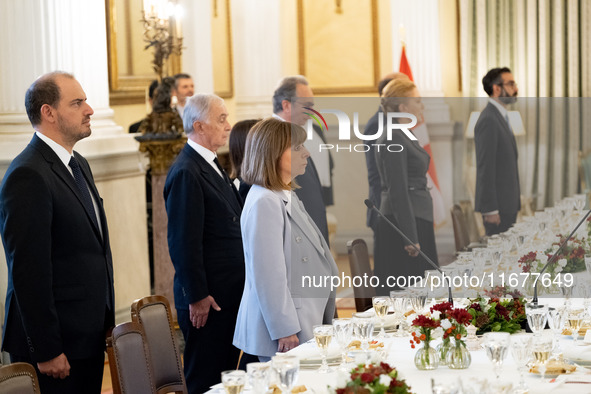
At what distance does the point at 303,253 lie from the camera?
3.59 meters

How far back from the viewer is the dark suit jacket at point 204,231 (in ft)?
13.8

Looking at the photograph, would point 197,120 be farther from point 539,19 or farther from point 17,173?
point 539,19

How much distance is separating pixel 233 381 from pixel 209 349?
6.10 ft

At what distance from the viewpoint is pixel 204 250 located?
4.29 m

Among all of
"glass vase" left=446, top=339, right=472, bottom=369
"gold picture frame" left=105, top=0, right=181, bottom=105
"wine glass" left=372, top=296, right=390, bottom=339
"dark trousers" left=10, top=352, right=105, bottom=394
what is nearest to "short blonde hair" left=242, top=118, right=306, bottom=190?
"wine glass" left=372, top=296, right=390, bottom=339

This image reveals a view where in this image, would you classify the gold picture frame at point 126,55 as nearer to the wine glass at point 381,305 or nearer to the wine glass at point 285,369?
the wine glass at point 381,305

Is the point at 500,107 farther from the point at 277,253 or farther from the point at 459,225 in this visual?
the point at 277,253

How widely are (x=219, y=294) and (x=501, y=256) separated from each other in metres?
1.29

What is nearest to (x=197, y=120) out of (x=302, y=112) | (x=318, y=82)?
(x=302, y=112)

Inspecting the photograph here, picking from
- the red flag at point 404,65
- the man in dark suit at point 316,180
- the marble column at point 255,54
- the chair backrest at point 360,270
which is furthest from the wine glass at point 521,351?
the marble column at point 255,54

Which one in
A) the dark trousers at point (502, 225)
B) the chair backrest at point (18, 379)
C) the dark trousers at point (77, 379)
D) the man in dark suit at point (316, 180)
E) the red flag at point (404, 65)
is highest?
the red flag at point (404, 65)

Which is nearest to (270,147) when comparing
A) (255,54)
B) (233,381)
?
(233,381)

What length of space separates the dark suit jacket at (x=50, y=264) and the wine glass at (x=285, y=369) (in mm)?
1161

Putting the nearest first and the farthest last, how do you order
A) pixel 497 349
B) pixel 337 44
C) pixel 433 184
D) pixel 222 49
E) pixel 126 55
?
pixel 497 349
pixel 433 184
pixel 126 55
pixel 222 49
pixel 337 44
